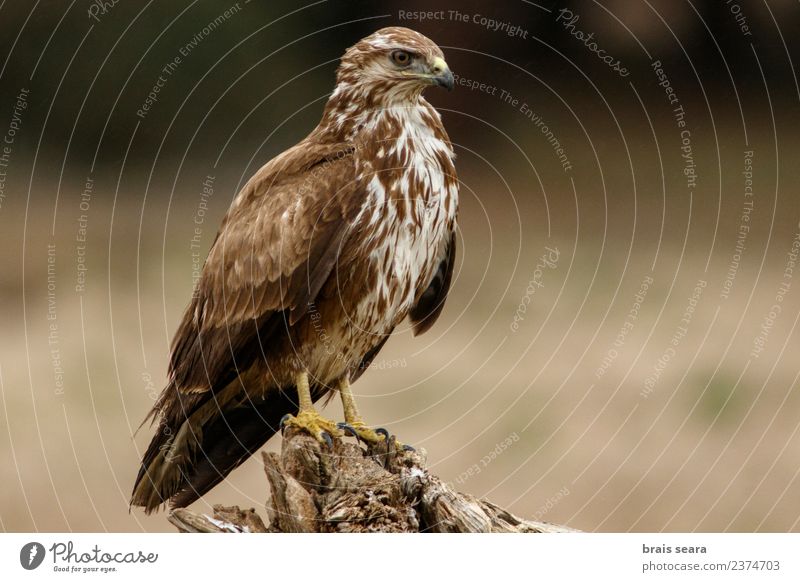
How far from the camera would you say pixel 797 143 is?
20.8 ft

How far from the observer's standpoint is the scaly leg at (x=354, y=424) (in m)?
5.22

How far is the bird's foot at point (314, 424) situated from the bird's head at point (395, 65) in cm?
132

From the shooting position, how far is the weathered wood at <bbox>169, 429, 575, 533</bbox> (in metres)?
4.86

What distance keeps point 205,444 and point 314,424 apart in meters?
0.51

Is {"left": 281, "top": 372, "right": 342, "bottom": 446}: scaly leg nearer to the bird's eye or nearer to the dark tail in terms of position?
the dark tail

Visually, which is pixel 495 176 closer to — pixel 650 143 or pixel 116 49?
pixel 650 143

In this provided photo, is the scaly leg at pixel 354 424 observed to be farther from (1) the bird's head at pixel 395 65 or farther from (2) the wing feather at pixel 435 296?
(1) the bird's head at pixel 395 65

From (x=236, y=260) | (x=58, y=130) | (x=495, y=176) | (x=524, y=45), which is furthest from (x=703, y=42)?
(x=58, y=130)

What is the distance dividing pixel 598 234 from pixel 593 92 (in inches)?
28.6

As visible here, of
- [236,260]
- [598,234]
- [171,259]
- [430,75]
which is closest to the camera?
[430,75]

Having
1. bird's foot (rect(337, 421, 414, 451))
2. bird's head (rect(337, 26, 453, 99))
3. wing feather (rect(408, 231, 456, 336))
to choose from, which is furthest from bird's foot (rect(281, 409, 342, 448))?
bird's head (rect(337, 26, 453, 99))

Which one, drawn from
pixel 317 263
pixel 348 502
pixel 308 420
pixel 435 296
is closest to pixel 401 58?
pixel 317 263

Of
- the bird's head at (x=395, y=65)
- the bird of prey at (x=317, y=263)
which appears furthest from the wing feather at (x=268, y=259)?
the bird's head at (x=395, y=65)

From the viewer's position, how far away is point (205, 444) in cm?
523
